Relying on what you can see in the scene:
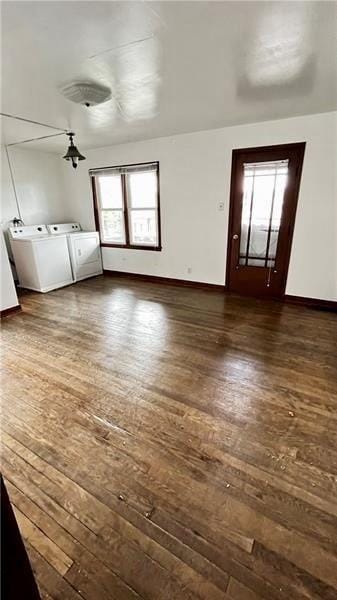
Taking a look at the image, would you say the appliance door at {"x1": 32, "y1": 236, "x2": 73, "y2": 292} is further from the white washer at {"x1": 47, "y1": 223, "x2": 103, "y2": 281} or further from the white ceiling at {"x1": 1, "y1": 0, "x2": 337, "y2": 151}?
the white ceiling at {"x1": 1, "y1": 0, "x2": 337, "y2": 151}

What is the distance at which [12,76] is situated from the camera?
7.25 ft

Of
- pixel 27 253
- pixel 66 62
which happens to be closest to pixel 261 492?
pixel 66 62

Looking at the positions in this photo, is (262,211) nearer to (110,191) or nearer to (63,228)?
(110,191)

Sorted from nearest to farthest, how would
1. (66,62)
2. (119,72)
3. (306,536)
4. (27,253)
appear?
1. (306,536)
2. (66,62)
3. (119,72)
4. (27,253)

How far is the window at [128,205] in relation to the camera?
4.69 meters

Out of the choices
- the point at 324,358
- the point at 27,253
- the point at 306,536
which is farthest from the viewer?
the point at 27,253

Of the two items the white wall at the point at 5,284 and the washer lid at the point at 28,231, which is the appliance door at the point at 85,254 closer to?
the washer lid at the point at 28,231

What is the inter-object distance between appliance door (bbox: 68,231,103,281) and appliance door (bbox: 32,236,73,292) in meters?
0.13

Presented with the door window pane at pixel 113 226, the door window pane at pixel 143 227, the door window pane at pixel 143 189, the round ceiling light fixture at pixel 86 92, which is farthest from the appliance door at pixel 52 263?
the round ceiling light fixture at pixel 86 92

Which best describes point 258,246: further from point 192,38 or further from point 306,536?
point 306,536

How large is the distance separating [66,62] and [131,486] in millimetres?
2883

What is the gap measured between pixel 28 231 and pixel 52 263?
82 cm

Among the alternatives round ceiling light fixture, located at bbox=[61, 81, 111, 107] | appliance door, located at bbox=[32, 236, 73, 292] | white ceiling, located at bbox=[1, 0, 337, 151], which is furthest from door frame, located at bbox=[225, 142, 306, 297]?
appliance door, located at bbox=[32, 236, 73, 292]

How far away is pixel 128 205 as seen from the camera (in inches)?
197
